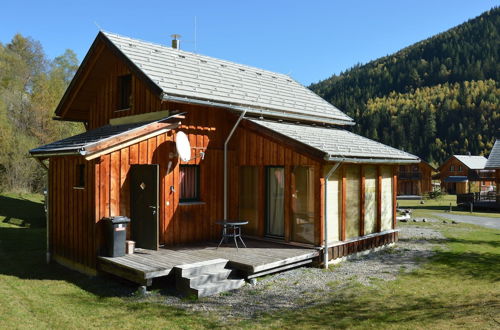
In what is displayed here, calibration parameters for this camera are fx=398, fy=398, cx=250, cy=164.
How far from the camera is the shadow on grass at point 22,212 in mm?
17750

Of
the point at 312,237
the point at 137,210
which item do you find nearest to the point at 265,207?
the point at 312,237

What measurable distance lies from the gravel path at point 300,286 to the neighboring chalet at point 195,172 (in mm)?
400

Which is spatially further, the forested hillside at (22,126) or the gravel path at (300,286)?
the forested hillside at (22,126)

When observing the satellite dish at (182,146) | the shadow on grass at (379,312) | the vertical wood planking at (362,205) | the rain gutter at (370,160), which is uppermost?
the satellite dish at (182,146)

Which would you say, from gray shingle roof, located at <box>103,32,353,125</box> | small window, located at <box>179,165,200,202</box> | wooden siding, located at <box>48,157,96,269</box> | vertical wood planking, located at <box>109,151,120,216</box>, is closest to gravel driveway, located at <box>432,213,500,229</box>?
gray shingle roof, located at <box>103,32,353,125</box>

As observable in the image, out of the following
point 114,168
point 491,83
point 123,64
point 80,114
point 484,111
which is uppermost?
point 491,83

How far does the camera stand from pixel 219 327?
631 centimetres

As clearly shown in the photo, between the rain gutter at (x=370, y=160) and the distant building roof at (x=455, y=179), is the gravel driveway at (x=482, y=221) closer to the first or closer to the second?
the rain gutter at (x=370, y=160)

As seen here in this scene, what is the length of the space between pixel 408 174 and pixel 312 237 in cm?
5615

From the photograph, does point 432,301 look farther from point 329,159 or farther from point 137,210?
point 137,210

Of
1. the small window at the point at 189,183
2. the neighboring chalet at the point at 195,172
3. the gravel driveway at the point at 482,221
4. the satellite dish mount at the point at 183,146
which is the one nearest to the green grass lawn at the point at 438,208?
the gravel driveway at the point at 482,221

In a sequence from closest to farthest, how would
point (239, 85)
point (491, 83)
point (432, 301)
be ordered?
point (432, 301) < point (239, 85) < point (491, 83)

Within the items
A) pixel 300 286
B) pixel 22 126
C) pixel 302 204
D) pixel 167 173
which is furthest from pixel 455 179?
pixel 167 173

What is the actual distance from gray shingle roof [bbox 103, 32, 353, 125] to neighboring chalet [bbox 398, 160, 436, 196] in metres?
50.3
